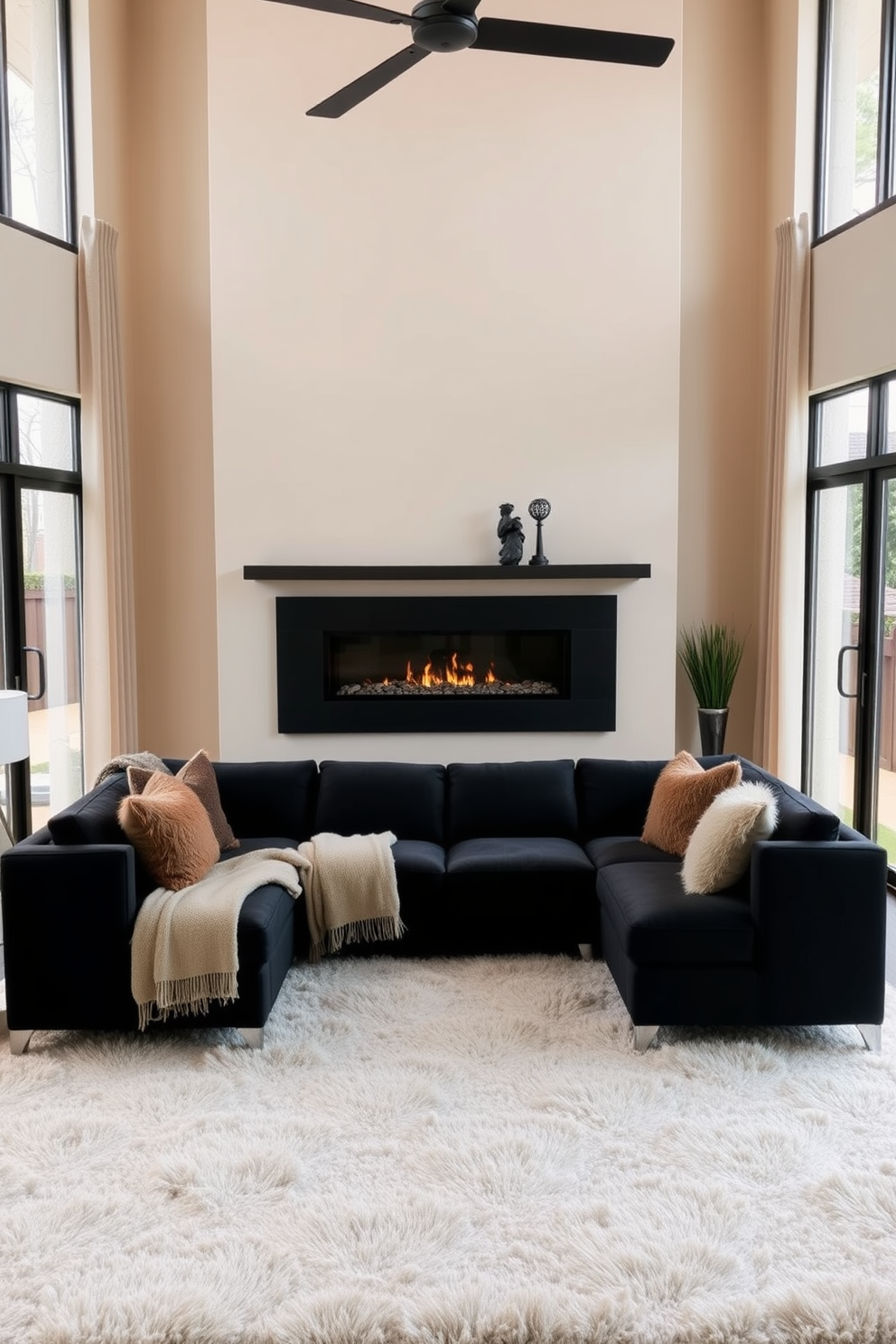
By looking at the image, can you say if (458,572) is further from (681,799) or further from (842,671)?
(681,799)

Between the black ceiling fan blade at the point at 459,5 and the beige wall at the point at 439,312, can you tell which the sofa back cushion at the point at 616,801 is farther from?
the black ceiling fan blade at the point at 459,5

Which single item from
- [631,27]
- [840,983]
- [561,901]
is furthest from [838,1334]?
[631,27]

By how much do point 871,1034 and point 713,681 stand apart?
10.0 feet

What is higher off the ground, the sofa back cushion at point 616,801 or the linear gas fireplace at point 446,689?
the linear gas fireplace at point 446,689

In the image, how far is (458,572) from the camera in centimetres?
573

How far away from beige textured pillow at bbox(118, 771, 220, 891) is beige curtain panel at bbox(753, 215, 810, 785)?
3.37 meters

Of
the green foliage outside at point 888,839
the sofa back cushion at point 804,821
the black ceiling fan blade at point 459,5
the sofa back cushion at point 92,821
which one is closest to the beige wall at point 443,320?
the green foliage outside at point 888,839

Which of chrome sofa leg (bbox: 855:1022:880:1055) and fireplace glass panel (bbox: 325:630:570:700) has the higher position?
fireplace glass panel (bbox: 325:630:570:700)

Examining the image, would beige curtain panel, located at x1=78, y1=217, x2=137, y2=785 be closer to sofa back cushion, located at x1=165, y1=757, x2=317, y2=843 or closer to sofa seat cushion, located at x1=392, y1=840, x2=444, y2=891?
sofa back cushion, located at x1=165, y1=757, x2=317, y2=843

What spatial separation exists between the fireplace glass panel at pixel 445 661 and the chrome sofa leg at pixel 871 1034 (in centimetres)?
290

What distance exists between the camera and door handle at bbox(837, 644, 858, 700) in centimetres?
525

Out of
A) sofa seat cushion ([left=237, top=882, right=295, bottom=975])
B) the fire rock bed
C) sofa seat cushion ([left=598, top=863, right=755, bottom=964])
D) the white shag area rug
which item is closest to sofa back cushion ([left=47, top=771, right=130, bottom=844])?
sofa seat cushion ([left=237, top=882, right=295, bottom=975])

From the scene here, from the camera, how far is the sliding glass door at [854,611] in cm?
499

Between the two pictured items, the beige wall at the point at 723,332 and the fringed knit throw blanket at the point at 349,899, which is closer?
the fringed knit throw blanket at the point at 349,899
